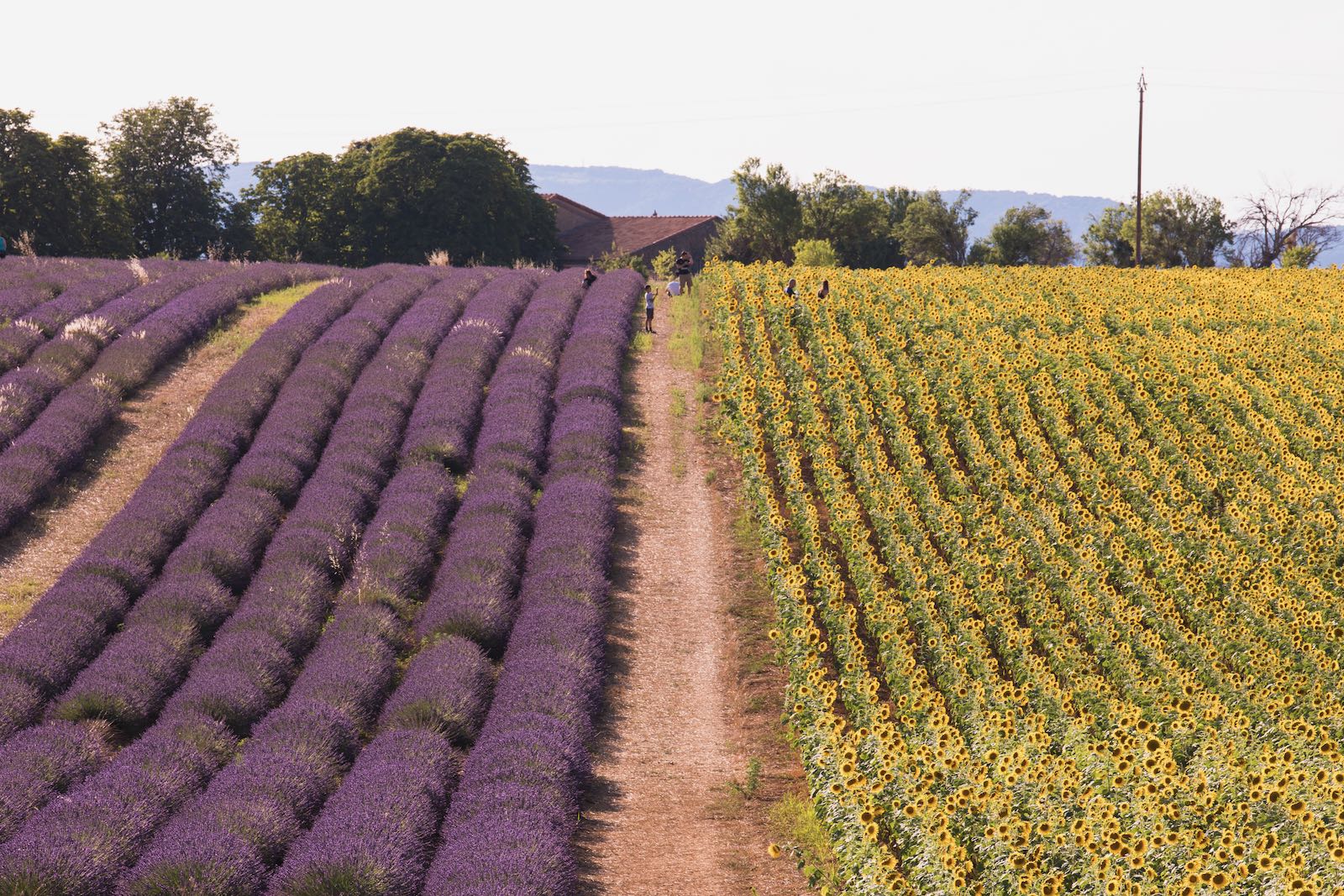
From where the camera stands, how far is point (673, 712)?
13430 millimetres

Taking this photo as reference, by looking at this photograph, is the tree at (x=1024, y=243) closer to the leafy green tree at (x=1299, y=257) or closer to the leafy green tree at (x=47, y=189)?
the leafy green tree at (x=1299, y=257)

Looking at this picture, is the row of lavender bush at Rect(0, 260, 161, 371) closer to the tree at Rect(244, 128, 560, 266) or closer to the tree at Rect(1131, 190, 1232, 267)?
the tree at Rect(244, 128, 560, 266)

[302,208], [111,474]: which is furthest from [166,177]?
[111,474]

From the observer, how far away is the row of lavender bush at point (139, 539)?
41.3 feet

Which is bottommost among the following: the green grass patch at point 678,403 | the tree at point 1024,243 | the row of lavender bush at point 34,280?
the green grass patch at point 678,403

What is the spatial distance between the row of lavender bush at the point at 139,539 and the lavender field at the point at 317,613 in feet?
0.13

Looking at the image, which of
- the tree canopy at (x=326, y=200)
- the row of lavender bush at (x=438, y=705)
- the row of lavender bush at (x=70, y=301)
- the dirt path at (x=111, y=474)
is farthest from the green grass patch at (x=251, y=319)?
the tree canopy at (x=326, y=200)

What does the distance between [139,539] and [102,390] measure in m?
6.05

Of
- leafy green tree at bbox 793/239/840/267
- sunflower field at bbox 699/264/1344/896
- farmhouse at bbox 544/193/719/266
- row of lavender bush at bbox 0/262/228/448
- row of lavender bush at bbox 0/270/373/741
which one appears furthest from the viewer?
farmhouse at bbox 544/193/719/266

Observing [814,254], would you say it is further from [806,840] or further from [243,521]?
[806,840]

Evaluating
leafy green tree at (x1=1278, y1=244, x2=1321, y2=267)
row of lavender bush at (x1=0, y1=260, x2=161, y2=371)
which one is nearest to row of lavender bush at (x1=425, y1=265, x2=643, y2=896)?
row of lavender bush at (x1=0, y1=260, x2=161, y2=371)

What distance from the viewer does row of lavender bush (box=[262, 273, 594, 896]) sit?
9.29m

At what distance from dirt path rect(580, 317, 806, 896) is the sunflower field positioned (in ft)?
2.55

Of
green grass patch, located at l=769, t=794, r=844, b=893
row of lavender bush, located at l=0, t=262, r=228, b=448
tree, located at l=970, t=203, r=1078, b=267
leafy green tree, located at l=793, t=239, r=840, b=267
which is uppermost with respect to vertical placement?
tree, located at l=970, t=203, r=1078, b=267
